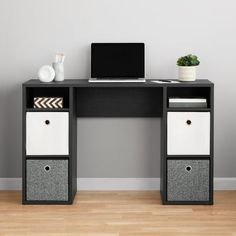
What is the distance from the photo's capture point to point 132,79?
4.12m

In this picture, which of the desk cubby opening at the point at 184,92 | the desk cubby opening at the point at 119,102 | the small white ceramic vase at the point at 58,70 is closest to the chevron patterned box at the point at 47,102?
the small white ceramic vase at the point at 58,70

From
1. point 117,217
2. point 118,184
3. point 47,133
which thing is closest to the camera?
point 117,217

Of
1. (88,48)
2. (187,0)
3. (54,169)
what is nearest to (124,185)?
(54,169)

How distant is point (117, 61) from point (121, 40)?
17 centimetres

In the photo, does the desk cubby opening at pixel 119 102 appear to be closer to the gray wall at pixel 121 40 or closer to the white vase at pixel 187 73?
the gray wall at pixel 121 40

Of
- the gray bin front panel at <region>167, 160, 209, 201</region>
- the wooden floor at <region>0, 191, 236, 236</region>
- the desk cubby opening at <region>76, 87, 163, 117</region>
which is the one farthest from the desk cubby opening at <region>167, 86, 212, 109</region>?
the wooden floor at <region>0, 191, 236, 236</region>

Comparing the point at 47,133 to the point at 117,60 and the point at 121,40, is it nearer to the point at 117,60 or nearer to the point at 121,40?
the point at 117,60

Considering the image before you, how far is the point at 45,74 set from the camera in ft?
13.0

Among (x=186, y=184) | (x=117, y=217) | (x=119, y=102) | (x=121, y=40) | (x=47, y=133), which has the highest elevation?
(x=121, y=40)

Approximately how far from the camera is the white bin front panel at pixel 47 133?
12.8ft

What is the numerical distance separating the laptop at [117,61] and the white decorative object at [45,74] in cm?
31

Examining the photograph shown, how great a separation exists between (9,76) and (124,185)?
1085 millimetres

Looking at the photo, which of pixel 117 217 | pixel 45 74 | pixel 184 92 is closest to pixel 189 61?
pixel 184 92

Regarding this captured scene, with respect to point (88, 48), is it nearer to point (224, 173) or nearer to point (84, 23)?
point (84, 23)
